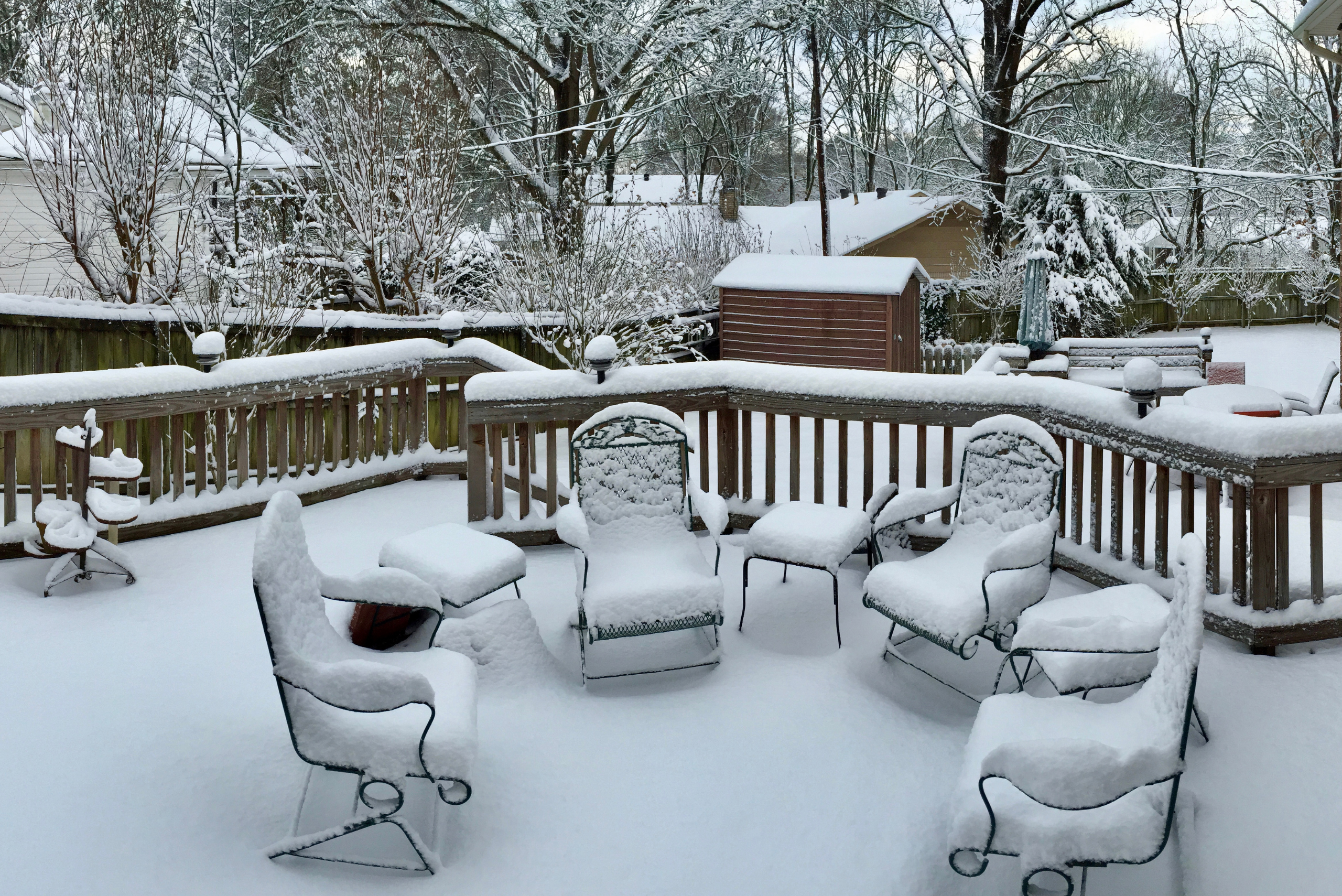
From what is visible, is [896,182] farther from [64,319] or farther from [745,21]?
[64,319]

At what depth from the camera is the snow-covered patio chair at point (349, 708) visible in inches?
111

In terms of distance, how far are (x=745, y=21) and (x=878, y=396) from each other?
12.7 meters

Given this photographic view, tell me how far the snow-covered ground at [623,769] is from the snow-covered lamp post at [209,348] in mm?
1279

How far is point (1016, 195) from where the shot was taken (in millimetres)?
21812

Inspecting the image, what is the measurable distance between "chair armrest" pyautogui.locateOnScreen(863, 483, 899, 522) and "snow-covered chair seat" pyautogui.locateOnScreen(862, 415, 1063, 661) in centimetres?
12

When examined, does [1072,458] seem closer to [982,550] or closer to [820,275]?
[982,550]

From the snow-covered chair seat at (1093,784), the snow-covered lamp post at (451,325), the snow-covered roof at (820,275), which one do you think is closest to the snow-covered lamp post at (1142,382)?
the snow-covered chair seat at (1093,784)

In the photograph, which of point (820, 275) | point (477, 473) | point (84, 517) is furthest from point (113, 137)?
point (820, 275)

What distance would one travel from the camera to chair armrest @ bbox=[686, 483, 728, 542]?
4266mm

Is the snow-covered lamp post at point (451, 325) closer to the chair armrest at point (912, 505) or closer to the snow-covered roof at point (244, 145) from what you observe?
the chair armrest at point (912, 505)

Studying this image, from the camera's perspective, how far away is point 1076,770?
2.58 metres

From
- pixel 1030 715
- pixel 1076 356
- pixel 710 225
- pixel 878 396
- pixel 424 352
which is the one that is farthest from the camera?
pixel 710 225

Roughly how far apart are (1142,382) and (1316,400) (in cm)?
626

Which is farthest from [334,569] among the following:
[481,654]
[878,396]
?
[878,396]
